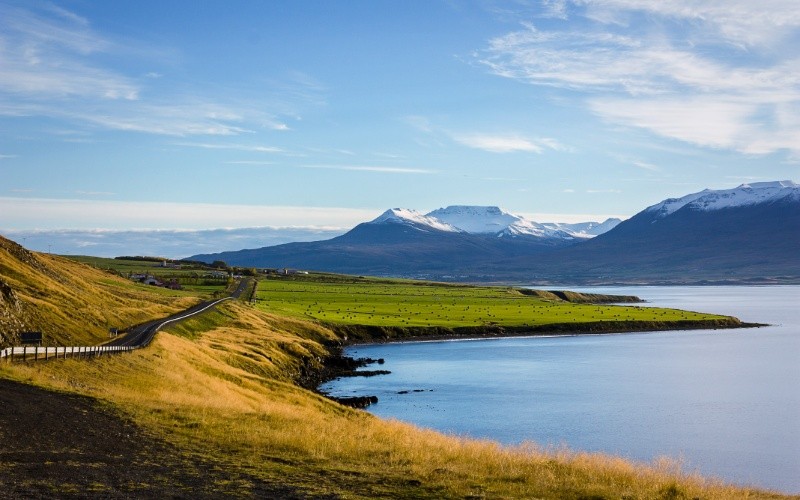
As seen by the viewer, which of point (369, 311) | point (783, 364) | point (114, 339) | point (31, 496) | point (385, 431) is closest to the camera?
point (31, 496)

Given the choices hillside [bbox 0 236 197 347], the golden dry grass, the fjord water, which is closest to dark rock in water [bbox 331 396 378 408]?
the fjord water

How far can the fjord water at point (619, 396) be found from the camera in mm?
53969

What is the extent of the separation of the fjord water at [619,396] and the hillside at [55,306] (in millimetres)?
24269

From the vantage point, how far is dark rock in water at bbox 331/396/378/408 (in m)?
69.7

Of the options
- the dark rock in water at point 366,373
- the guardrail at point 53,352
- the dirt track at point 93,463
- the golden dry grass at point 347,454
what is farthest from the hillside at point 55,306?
the dark rock in water at point 366,373

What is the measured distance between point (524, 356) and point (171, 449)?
3586 inches

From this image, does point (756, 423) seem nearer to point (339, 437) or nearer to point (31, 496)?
point (339, 437)

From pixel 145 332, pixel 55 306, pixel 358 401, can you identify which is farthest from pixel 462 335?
pixel 55 306

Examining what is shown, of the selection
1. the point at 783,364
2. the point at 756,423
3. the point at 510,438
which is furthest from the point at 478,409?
the point at 783,364

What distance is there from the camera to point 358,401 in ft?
232

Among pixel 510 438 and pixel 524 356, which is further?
pixel 524 356

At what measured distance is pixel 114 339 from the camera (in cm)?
6938

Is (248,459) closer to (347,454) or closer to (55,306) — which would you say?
(347,454)

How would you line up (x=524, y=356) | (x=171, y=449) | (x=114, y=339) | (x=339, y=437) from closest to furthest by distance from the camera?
(x=171, y=449), (x=339, y=437), (x=114, y=339), (x=524, y=356)
